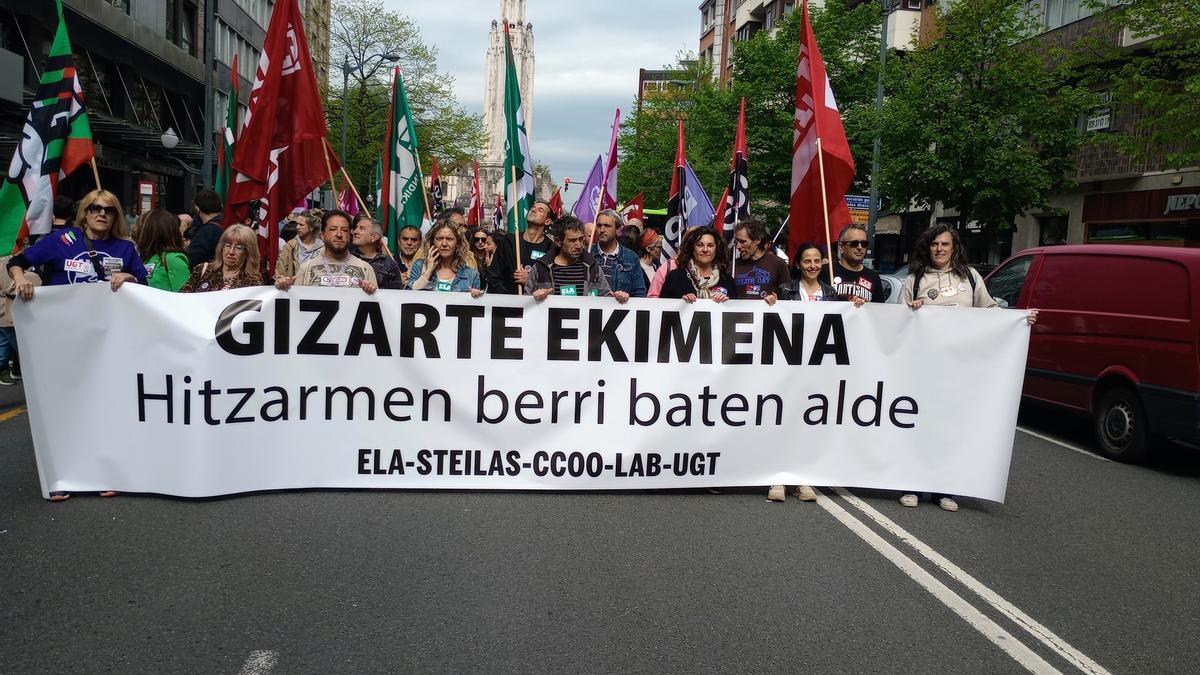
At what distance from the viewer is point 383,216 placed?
12.3 metres

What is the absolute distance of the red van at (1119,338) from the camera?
8148mm

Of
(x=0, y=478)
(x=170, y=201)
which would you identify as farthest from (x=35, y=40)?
(x=0, y=478)

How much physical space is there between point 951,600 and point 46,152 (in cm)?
595

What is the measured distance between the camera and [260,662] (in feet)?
12.1

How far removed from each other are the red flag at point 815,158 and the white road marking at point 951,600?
8.16ft

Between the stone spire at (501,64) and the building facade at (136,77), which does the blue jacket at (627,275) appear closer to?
the building facade at (136,77)

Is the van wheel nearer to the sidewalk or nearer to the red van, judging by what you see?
the red van

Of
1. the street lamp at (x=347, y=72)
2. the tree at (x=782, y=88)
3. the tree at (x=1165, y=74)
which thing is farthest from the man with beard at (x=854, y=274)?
the street lamp at (x=347, y=72)

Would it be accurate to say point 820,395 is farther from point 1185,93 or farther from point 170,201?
point 170,201

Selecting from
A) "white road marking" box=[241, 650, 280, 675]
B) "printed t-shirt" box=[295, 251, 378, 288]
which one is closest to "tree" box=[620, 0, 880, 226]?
"printed t-shirt" box=[295, 251, 378, 288]

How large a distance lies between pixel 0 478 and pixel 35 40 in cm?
2115

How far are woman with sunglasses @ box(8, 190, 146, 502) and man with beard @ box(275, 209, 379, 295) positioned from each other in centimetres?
101

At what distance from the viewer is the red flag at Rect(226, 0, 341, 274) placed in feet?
25.5

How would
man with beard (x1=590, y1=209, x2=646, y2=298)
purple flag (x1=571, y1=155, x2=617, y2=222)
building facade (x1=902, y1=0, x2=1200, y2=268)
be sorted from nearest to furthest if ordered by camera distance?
man with beard (x1=590, y1=209, x2=646, y2=298) → purple flag (x1=571, y1=155, x2=617, y2=222) → building facade (x1=902, y1=0, x2=1200, y2=268)
